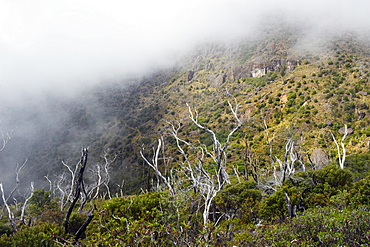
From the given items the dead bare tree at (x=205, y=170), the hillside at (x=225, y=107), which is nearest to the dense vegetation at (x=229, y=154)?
the dead bare tree at (x=205, y=170)

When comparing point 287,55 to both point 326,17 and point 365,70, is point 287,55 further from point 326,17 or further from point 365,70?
point 326,17

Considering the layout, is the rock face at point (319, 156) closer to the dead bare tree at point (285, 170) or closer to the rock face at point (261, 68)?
the dead bare tree at point (285, 170)

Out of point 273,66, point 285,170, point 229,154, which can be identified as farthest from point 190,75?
point 285,170

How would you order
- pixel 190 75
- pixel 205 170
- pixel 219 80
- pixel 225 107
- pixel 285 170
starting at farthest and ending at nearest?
pixel 190 75 → pixel 219 80 → pixel 225 107 → pixel 285 170 → pixel 205 170

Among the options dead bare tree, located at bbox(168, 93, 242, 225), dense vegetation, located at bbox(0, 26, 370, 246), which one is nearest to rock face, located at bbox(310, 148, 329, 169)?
dense vegetation, located at bbox(0, 26, 370, 246)

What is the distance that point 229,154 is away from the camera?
38.9m

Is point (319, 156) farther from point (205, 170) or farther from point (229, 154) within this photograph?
point (205, 170)

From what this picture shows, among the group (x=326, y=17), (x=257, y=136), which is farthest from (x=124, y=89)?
(x=326, y=17)

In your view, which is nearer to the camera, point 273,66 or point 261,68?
point 273,66

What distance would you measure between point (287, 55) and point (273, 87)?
13.5 meters

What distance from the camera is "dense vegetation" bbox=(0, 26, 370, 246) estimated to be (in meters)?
5.55

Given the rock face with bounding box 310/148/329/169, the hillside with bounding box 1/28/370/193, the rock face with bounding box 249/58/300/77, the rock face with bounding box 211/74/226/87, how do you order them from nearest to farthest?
the rock face with bounding box 310/148/329/169 < the hillside with bounding box 1/28/370/193 < the rock face with bounding box 249/58/300/77 < the rock face with bounding box 211/74/226/87

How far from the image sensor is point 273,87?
49594 mm

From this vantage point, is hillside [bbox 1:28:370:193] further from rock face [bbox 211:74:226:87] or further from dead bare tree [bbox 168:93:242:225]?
dead bare tree [bbox 168:93:242:225]
